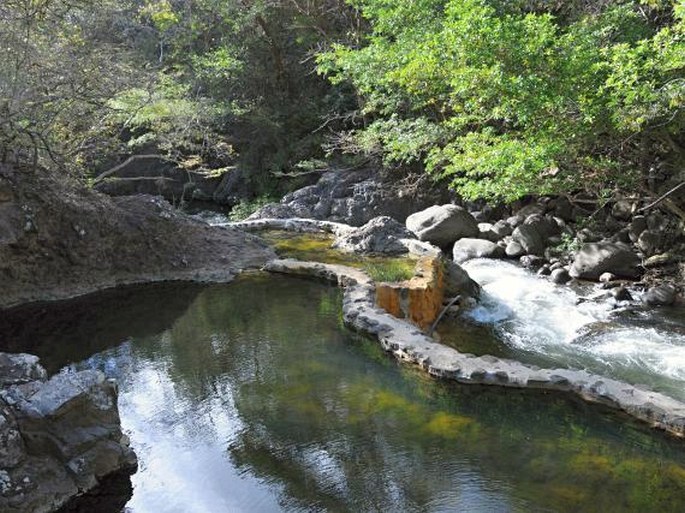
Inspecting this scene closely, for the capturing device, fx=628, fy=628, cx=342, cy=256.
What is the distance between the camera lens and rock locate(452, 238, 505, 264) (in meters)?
12.4

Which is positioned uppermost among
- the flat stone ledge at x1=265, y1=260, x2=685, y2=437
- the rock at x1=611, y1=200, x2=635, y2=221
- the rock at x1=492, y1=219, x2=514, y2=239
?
the rock at x1=611, y1=200, x2=635, y2=221

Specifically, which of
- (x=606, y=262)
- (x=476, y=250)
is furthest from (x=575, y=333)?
(x=476, y=250)

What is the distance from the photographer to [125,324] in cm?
879

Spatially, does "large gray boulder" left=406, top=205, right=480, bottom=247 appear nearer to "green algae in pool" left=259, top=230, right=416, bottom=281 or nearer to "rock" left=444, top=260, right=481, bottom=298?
"green algae in pool" left=259, top=230, right=416, bottom=281

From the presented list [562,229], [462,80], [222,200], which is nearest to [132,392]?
[462,80]

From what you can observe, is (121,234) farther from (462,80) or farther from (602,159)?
(602,159)

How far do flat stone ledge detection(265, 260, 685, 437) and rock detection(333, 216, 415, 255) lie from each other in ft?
10.4

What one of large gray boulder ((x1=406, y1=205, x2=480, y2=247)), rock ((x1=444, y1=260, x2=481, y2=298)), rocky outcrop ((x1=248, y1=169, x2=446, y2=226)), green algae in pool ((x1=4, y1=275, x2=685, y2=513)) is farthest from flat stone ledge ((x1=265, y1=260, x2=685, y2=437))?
rocky outcrop ((x1=248, y1=169, x2=446, y2=226))

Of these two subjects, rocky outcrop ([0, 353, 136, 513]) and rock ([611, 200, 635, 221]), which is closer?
rocky outcrop ([0, 353, 136, 513])

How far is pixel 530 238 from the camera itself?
1240 centimetres

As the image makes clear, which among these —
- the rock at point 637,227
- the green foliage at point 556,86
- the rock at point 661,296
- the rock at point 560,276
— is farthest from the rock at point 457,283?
the rock at point 637,227

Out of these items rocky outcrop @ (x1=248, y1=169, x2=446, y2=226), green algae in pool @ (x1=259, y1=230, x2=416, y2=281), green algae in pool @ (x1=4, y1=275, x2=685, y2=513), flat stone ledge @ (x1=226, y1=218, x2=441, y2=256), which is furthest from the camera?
rocky outcrop @ (x1=248, y1=169, x2=446, y2=226)

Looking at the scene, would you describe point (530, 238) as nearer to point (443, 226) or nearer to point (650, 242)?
point (443, 226)

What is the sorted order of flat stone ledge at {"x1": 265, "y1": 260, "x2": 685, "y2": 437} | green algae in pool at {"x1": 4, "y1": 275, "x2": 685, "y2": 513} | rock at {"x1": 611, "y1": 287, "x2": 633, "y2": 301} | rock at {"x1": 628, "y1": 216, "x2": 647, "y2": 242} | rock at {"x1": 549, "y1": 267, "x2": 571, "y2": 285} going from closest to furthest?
green algae in pool at {"x1": 4, "y1": 275, "x2": 685, "y2": 513}
flat stone ledge at {"x1": 265, "y1": 260, "x2": 685, "y2": 437}
rock at {"x1": 611, "y1": 287, "x2": 633, "y2": 301}
rock at {"x1": 549, "y1": 267, "x2": 571, "y2": 285}
rock at {"x1": 628, "y1": 216, "x2": 647, "y2": 242}
